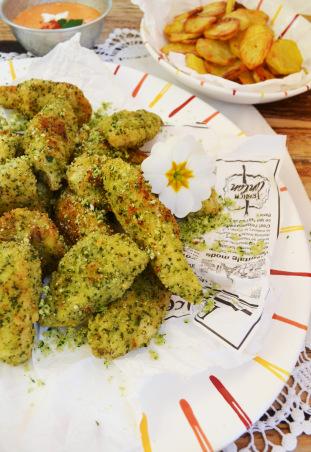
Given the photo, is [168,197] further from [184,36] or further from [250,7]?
[250,7]

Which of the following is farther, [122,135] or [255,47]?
[255,47]

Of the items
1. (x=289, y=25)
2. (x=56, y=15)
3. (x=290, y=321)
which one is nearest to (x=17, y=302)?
(x=290, y=321)

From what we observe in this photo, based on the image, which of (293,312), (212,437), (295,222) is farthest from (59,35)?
(212,437)

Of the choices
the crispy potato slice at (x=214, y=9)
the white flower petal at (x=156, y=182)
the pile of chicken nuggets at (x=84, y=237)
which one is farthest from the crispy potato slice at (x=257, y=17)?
the white flower petal at (x=156, y=182)

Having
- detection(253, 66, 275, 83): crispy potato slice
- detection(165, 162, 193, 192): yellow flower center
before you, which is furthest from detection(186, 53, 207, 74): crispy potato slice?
detection(165, 162, 193, 192): yellow flower center

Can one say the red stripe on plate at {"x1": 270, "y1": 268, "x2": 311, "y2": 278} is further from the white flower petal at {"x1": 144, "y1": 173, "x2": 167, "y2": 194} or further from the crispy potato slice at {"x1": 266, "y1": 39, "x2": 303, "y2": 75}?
the crispy potato slice at {"x1": 266, "y1": 39, "x2": 303, "y2": 75}

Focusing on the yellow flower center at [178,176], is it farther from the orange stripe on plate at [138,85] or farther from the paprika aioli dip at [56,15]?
the paprika aioli dip at [56,15]
